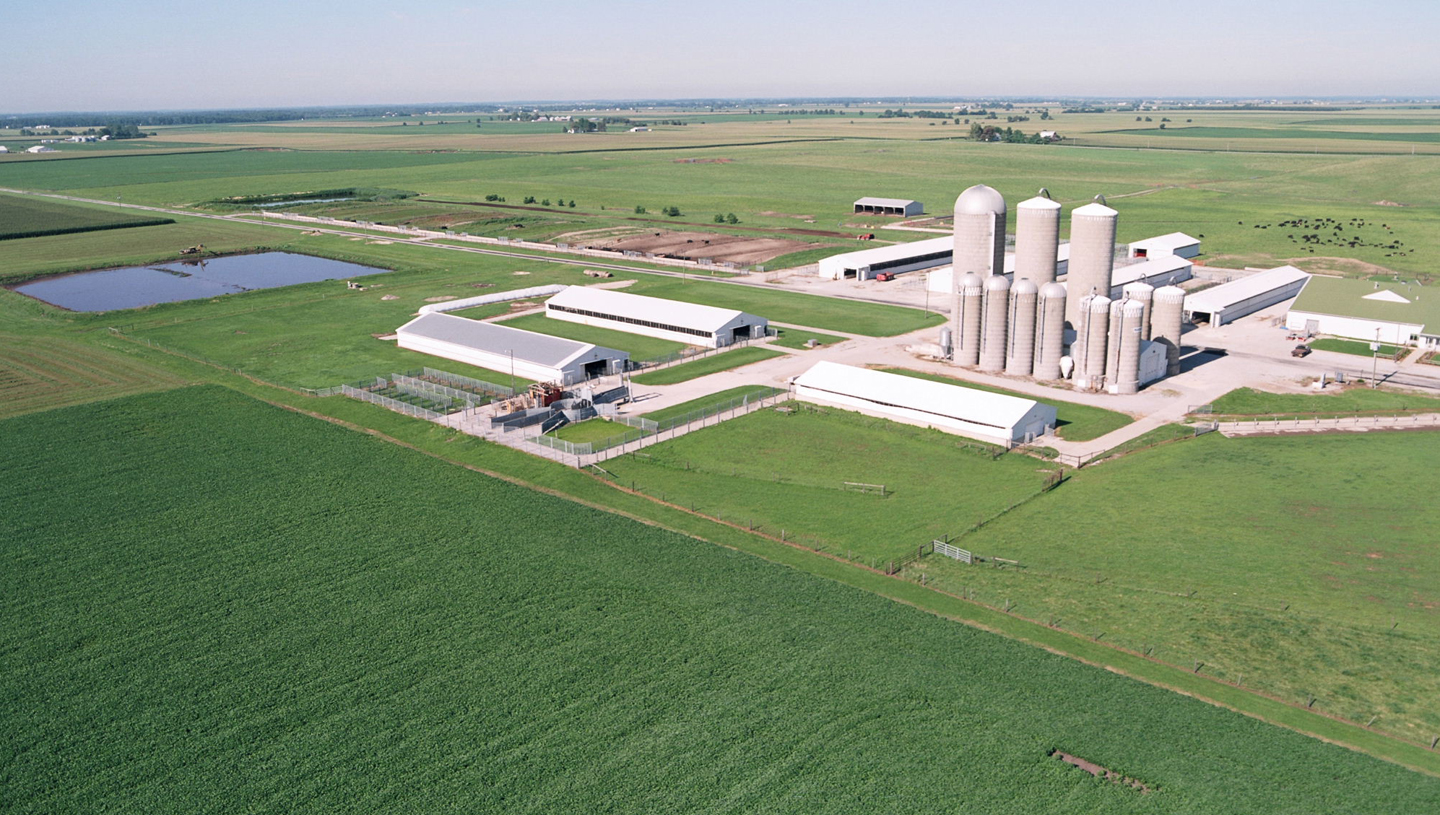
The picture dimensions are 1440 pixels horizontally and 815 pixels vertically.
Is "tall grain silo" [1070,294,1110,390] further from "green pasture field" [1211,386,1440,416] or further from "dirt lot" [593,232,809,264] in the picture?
"dirt lot" [593,232,809,264]

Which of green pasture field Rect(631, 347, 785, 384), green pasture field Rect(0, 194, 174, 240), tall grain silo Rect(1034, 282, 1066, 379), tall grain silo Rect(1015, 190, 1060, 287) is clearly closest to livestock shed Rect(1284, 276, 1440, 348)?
tall grain silo Rect(1015, 190, 1060, 287)

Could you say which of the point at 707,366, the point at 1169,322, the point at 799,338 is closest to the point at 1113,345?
the point at 1169,322

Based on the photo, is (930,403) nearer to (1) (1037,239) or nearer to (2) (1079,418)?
(2) (1079,418)

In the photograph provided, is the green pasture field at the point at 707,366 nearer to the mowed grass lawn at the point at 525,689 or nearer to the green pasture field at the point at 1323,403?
the mowed grass lawn at the point at 525,689

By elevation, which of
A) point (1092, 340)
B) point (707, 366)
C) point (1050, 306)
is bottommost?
point (707, 366)

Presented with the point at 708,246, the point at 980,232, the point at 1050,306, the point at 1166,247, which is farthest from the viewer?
the point at 708,246

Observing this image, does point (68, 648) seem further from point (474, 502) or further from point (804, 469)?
point (804, 469)
